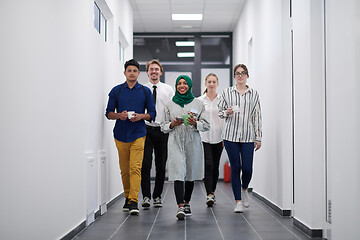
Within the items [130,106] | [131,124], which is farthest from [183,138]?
[130,106]

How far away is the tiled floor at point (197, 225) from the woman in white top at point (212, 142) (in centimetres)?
29

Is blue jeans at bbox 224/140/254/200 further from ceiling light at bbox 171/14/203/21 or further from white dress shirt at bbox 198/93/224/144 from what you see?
ceiling light at bbox 171/14/203/21

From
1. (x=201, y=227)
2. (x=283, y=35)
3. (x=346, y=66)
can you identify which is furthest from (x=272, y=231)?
(x=283, y=35)

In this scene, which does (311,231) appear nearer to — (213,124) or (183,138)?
(183,138)

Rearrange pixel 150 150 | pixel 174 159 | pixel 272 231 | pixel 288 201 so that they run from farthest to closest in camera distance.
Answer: pixel 150 150 → pixel 288 201 → pixel 174 159 → pixel 272 231

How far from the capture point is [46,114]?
280cm

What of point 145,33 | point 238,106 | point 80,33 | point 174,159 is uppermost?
point 145,33

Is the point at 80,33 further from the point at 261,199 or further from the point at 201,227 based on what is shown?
the point at 261,199

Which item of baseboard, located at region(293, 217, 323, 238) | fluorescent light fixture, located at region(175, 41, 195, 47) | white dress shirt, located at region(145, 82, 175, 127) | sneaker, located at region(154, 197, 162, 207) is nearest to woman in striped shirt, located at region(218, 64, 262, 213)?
white dress shirt, located at region(145, 82, 175, 127)

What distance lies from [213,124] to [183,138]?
116 centimetres

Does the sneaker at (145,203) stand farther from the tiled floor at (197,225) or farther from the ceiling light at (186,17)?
the ceiling light at (186,17)

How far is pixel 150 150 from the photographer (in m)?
5.05

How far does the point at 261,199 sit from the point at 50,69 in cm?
372

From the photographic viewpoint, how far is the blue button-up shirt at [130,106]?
456cm
